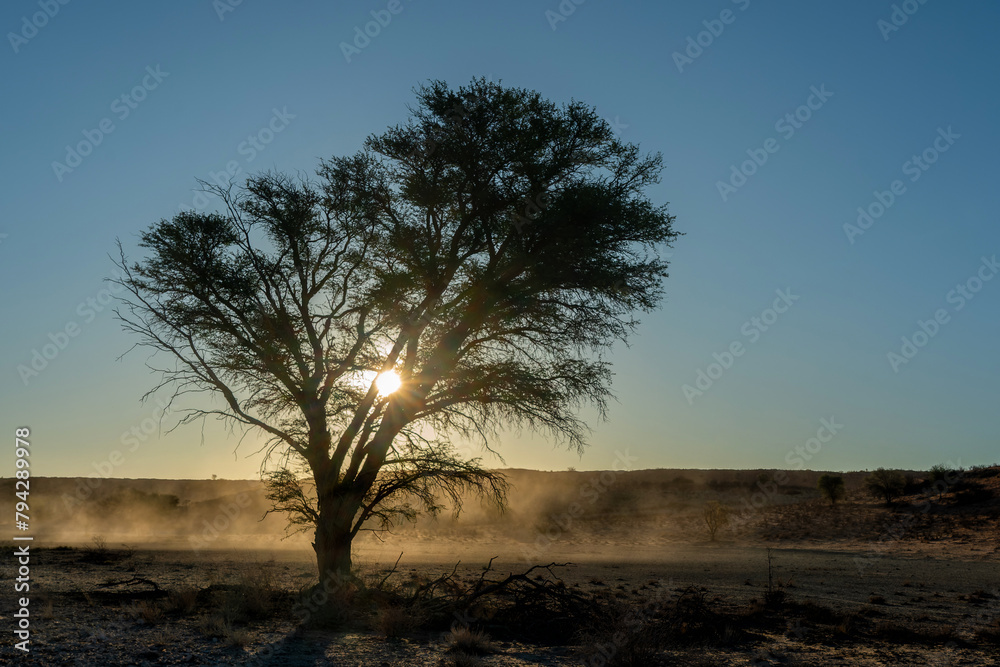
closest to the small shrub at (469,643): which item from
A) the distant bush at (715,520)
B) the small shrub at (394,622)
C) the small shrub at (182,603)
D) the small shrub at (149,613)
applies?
the small shrub at (394,622)

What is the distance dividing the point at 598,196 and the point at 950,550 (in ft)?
88.7

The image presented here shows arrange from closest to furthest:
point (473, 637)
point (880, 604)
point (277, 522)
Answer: point (473, 637) → point (880, 604) → point (277, 522)

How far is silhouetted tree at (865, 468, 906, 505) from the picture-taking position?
45.4 metres

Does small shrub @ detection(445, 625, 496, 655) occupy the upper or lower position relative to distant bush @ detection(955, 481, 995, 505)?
lower

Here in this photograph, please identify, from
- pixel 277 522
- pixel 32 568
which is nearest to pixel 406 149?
pixel 32 568

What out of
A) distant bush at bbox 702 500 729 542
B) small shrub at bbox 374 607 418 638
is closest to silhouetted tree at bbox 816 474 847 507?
distant bush at bbox 702 500 729 542

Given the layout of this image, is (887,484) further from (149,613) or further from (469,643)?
(149,613)

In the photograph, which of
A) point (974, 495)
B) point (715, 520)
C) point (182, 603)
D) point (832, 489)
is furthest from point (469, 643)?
point (832, 489)

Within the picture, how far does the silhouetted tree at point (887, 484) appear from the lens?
4538cm

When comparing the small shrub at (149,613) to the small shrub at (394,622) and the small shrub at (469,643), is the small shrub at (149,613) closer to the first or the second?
the small shrub at (394,622)

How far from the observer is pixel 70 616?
40.4 feet

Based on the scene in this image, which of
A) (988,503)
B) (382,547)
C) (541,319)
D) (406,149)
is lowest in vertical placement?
(382,547)

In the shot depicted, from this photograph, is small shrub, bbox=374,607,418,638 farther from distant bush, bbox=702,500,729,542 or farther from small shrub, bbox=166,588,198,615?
distant bush, bbox=702,500,729,542

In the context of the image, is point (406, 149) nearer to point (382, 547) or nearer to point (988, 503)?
point (382, 547)
